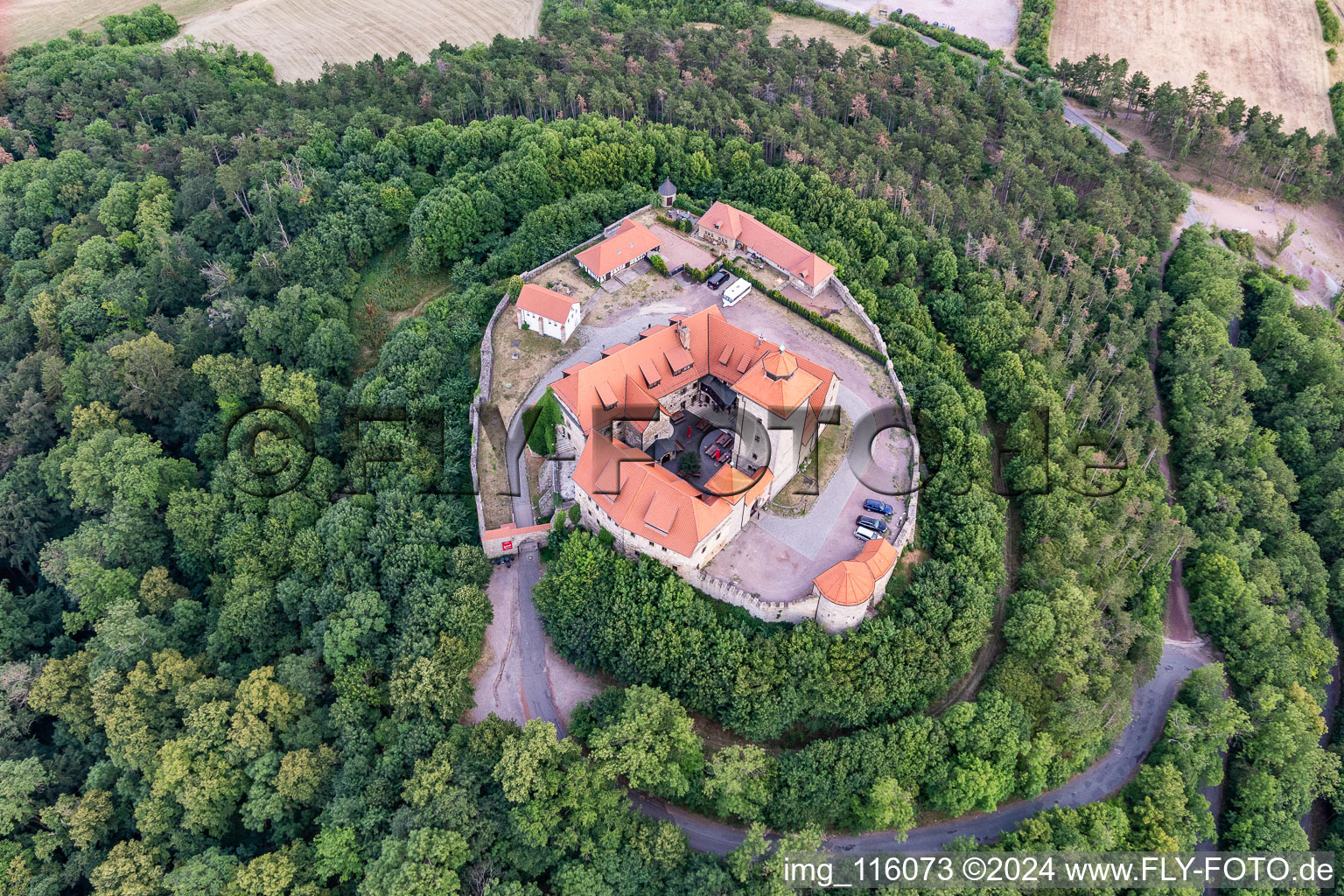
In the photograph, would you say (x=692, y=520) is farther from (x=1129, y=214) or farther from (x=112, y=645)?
(x=1129, y=214)

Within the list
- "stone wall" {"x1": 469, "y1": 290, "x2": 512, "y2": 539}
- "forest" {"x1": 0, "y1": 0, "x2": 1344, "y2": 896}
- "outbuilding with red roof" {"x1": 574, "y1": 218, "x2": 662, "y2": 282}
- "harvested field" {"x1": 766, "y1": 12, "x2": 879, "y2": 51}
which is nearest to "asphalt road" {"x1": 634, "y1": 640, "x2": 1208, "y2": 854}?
"forest" {"x1": 0, "y1": 0, "x2": 1344, "y2": 896}

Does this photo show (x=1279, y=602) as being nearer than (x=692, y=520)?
No

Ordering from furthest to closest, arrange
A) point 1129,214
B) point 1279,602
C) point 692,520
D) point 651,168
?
point 1129,214 < point 651,168 < point 1279,602 < point 692,520

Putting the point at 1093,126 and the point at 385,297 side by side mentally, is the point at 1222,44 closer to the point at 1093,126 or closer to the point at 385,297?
the point at 1093,126

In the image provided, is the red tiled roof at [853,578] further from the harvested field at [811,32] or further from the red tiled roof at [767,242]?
the harvested field at [811,32]

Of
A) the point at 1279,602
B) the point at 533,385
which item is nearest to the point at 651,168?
the point at 533,385

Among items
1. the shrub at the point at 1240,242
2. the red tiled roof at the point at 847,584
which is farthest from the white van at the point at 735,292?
the shrub at the point at 1240,242
